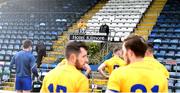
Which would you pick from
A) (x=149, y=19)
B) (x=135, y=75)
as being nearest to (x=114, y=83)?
(x=135, y=75)

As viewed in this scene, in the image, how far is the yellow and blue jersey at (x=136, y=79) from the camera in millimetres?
3119

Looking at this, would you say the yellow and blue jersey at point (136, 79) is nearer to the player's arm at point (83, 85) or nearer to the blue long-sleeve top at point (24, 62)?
the player's arm at point (83, 85)

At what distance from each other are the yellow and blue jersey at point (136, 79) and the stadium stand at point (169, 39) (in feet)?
32.0

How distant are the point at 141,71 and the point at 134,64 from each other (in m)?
0.09

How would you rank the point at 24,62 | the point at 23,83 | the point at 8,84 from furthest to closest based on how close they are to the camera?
the point at 8,84 < the point at 23,83 < the point at 24,62

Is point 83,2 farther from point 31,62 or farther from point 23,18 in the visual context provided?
point 31,62

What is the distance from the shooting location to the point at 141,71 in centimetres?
321

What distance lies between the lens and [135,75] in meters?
3.19

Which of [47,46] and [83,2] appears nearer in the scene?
[47,46]

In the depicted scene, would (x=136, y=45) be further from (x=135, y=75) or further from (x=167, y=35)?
(x=167, y=35)

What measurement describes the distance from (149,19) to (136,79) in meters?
17.5

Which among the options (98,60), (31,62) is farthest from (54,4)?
(31,62)

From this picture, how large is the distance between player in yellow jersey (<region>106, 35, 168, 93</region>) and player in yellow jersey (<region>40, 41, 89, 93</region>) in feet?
1.12

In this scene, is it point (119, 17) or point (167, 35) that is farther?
point (119, 17)
